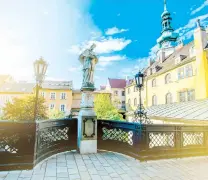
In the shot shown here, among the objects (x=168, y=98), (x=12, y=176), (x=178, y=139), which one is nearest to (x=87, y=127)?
(x=12, y=176)

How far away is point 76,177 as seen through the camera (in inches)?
171

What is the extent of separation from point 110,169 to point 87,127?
2270mm

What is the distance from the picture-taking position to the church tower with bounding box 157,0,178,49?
40.9m

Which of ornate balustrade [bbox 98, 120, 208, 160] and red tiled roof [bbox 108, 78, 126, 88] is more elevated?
red tiled roof [bbox 108, 78, 126, 88]

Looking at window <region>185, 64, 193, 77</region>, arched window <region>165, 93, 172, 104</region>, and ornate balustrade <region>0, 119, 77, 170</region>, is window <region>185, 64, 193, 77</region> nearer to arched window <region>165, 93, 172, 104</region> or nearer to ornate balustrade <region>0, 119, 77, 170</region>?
arched window <region>165, 93, 172, 104</region>

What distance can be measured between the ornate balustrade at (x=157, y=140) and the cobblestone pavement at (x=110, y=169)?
0.29 meters

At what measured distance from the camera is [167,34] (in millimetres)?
41312

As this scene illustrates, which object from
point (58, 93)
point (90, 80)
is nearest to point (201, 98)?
point (90, 80)

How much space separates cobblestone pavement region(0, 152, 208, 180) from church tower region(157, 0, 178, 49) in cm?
3967

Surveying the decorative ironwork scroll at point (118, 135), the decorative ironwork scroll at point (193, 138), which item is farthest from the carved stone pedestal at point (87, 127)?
the decorative ironwork scroll at point (193, 138)

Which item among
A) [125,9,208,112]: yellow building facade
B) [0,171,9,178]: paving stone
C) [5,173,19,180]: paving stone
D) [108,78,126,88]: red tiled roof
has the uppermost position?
[108,78,126,88]: red tiled roof

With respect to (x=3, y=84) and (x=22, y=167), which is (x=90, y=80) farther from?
(x=3, y=84)

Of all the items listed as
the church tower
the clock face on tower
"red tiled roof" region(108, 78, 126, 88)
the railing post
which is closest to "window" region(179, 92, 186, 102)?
the railing post

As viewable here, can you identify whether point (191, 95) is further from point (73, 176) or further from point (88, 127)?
point (73, 176)
